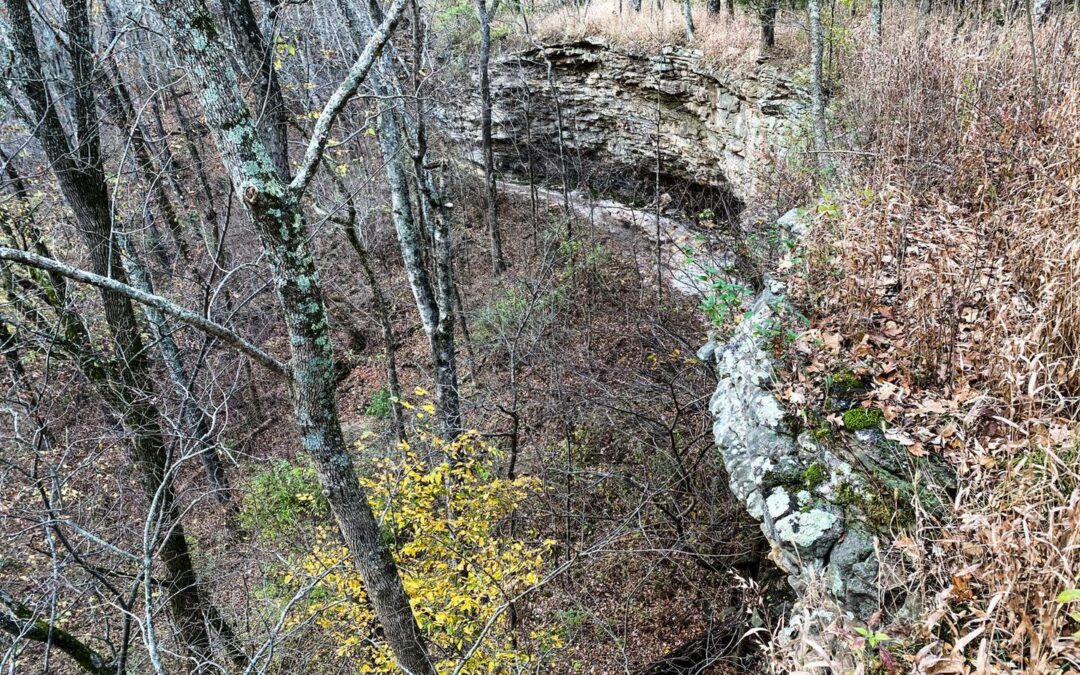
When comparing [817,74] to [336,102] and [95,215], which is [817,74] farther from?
[95,215]

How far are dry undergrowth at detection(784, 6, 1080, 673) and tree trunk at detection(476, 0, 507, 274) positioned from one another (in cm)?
794

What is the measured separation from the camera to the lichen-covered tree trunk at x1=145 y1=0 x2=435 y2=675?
9.07ft

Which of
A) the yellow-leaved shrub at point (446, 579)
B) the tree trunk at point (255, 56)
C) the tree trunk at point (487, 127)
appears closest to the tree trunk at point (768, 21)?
the tree trunk at point (487, 127)

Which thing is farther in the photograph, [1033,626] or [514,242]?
[514,242]

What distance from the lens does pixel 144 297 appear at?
2.79 m

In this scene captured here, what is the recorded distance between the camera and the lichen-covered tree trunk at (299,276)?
2.77 metres

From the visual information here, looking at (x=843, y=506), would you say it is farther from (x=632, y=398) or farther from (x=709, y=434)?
(x=632, y=398)

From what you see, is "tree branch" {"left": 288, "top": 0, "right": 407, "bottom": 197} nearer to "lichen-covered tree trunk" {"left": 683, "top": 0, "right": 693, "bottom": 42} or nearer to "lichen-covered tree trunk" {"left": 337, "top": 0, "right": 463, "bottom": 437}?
"lichen-covered tree trunk" {"left": 337, "top": 0, "right": 463, "bottom": 437}

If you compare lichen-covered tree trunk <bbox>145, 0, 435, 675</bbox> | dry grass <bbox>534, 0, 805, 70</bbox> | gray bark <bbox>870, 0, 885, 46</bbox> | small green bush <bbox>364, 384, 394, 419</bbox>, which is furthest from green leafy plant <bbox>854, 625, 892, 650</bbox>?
dry grass <bbox>534, 0, 805, 70</bbox>

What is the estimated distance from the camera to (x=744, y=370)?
457 centimetres

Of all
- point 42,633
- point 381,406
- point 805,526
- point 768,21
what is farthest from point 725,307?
point 768,21

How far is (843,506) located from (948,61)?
17.1ft

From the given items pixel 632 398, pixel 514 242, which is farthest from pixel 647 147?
pixel 632 398

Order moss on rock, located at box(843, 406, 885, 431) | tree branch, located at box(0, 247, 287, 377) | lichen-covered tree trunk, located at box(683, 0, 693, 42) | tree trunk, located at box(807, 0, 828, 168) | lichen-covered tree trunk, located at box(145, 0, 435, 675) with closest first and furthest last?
tree branch, located at box(0, 247, 287, 377), lichen-covered tree trunk, located at box(145, 0, 435, 675), moss on rock, located at box(843, 406, 885, 431), tree trunk, located at box(807, 0, 828, 168), lichen-covered tree trunk, located at box(683, 0, 693, 42)
